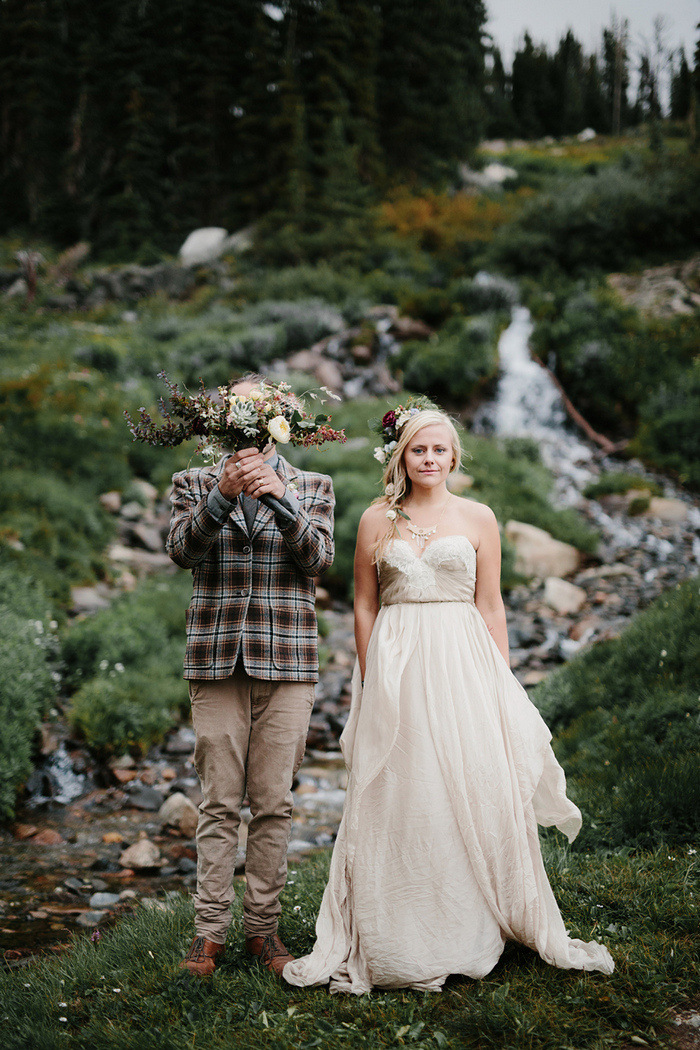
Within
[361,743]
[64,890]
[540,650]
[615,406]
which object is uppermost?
[615,406]

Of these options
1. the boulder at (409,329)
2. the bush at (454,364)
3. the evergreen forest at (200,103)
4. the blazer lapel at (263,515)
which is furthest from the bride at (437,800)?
the evergreen forest at (200,103)

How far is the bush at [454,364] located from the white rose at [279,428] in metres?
12.4

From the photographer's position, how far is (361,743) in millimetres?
3074

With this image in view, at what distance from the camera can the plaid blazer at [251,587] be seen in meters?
3.07

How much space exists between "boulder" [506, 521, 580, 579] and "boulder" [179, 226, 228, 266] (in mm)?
18522

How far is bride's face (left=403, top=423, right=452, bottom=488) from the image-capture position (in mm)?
3275

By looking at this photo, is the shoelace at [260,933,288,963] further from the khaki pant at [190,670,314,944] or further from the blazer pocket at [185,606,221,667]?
the blazer pocket at [185,606,221,667]

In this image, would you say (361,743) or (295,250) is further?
(295,250)

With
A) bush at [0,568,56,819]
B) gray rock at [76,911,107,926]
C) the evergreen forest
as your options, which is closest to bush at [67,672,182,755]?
bush at [0,568,56,819]

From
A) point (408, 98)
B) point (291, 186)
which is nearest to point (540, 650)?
point (291, 186)

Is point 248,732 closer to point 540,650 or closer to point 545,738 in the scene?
point 545,738

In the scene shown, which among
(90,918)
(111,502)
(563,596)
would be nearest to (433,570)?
(90,918)

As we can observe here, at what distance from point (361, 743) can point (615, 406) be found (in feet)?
44.3

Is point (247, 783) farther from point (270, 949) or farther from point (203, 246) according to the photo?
point (203, 246)
